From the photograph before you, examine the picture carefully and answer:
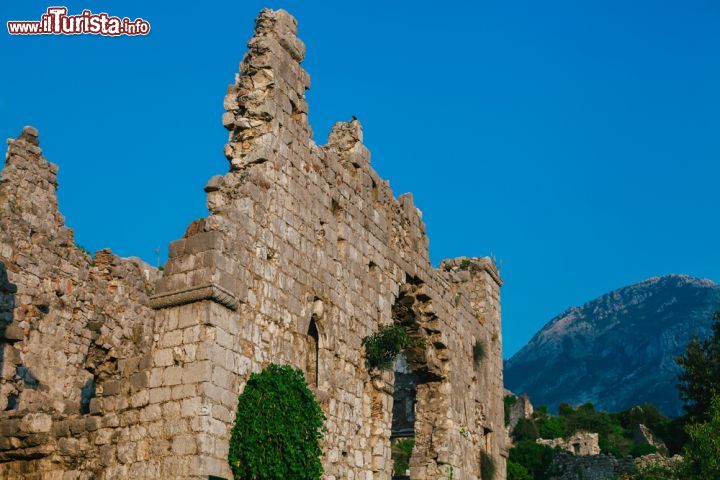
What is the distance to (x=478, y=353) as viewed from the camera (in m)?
21.6

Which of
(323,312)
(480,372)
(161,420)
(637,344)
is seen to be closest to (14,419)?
(161,420)

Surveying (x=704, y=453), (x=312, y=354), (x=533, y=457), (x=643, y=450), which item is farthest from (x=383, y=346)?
(x=643, y=450)

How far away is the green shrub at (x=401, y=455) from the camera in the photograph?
138 ft

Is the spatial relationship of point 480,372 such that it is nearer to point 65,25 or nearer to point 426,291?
point 426,291

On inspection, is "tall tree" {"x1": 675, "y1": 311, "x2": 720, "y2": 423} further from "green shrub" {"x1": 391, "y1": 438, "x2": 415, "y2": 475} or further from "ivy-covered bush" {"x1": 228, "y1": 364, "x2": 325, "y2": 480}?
"ivy-covered bush" {"x1": 228, "y1": 364, "x2": 325, "y2": 480}

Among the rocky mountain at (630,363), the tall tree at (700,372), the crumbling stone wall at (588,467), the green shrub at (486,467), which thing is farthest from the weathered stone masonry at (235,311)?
the rocky mountain at (630,363)

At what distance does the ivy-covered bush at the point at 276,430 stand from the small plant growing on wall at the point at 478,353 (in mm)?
9232

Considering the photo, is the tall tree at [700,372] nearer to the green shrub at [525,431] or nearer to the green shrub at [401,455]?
the green shrub at [401,455]

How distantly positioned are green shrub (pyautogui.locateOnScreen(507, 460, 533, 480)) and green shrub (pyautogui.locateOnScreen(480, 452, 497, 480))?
1024 inches

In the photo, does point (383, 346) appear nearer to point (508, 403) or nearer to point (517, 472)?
point (517, 472)

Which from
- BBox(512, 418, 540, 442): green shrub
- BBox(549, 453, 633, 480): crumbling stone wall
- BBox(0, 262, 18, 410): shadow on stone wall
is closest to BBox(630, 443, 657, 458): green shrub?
BBox(512, 418, 540, 442): green shrub

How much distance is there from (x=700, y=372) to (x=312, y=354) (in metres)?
27.1

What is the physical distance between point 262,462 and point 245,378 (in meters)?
1.04

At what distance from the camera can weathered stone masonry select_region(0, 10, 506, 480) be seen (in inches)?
442
